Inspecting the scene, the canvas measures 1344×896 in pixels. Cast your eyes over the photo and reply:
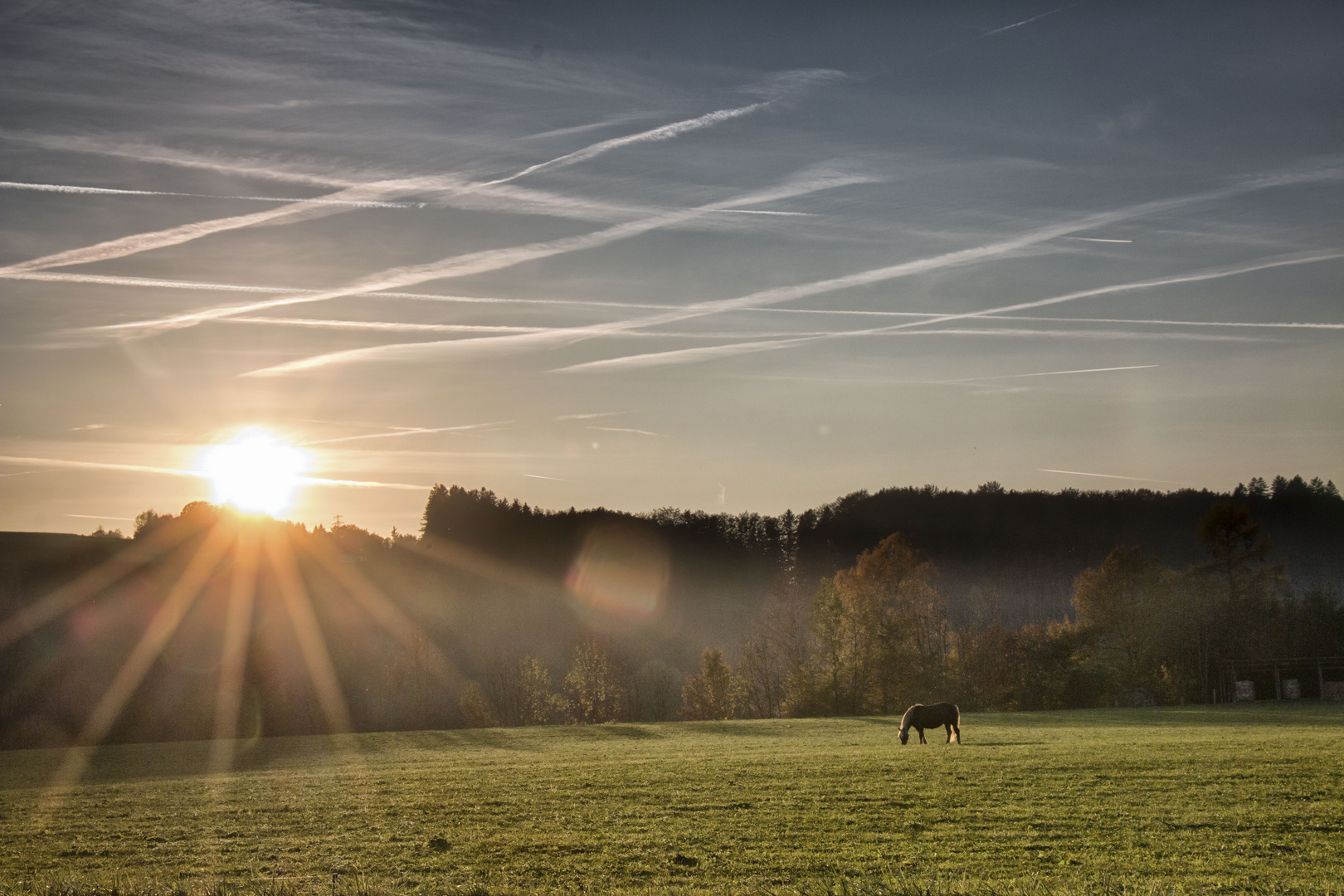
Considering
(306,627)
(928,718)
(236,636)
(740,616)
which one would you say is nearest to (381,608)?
(306,627)

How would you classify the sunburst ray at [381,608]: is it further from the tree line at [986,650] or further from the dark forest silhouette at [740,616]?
the tree line at [986,650]

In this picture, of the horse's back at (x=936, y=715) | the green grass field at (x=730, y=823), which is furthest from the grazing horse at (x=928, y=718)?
the green grass field at (x=730, y=823)

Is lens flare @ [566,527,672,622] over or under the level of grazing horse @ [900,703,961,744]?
over

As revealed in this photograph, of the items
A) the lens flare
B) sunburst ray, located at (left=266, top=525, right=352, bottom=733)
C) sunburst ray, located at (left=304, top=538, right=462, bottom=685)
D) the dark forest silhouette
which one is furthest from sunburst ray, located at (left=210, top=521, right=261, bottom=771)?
the lens flare

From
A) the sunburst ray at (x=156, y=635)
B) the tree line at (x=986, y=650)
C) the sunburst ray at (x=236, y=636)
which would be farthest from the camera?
the tree line at (x=986, y=650)

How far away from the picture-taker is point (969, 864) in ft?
45.2

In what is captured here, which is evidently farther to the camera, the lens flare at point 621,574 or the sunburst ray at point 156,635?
the lens flare at point 621,574

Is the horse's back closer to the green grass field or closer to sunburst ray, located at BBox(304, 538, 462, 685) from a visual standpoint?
the green grass field

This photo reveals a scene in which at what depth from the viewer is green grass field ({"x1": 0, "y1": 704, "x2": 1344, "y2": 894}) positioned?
1341cm

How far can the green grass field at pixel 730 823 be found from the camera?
13406 mm

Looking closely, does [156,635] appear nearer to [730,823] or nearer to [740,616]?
[740,616]

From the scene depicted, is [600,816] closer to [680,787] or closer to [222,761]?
[680,787]

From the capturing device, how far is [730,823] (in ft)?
58.2

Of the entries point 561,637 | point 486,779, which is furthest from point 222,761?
point 561,637
